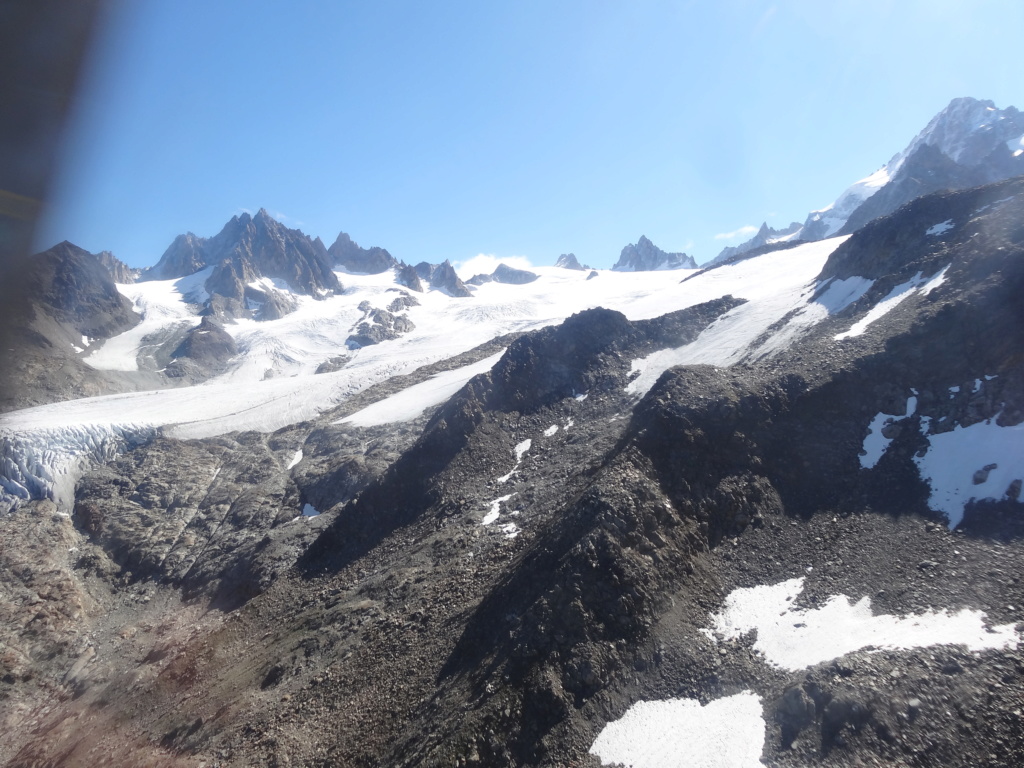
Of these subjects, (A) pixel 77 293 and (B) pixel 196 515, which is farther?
(A) pixel 77 293

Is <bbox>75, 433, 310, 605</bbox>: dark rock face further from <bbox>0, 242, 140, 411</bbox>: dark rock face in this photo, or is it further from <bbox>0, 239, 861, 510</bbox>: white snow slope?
<bbox>0, 242, 140, 411</bbox>: dark rock face

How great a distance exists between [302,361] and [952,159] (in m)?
162

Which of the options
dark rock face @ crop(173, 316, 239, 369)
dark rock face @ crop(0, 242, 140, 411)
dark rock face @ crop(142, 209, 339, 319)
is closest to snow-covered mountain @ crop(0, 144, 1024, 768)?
dark rock face @ crop(0, 242, 140, 411)

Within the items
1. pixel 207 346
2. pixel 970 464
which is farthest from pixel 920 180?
pixel 207 346

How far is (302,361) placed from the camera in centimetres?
12056

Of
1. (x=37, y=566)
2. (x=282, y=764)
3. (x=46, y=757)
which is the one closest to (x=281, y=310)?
(x=37, y=566)

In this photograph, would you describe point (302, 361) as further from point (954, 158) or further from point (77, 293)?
point (954, 158)

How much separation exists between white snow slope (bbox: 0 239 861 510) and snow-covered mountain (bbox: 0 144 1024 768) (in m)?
0.70

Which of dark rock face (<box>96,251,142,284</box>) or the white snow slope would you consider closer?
the white snow slope

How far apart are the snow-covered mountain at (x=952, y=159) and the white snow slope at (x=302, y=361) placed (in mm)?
33952

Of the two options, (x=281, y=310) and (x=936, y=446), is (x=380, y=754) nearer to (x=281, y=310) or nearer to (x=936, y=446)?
(x=936, y=446)

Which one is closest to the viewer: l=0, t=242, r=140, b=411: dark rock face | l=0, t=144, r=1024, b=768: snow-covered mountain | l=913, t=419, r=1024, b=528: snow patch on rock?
l=0, t=144, r=1024, b=768: snow-covered mountain

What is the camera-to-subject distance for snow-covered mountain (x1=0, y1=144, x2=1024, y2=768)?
16328 mm

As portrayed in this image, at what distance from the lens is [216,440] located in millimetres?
60188
